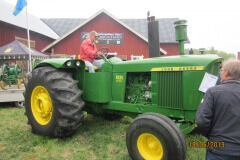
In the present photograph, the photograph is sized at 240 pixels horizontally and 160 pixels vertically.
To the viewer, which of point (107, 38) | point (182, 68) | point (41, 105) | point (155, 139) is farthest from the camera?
point (107, 38)

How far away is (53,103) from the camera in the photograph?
3.91 m

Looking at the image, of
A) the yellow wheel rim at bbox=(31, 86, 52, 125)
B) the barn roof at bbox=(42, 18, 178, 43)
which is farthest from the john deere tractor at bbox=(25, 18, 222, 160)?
the barn roof at bbox=(42, 18, 178, 43)

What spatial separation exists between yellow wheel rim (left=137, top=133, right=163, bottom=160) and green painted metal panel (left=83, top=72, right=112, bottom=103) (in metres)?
1.20

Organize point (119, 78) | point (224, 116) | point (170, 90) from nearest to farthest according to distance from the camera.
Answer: point (224, 116)
point (170, 90)
point (119, 78)

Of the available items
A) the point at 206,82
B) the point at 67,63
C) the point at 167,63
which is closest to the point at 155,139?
the point at 206,82

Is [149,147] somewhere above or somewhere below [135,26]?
below

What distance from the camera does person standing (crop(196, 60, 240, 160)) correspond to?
1999mm

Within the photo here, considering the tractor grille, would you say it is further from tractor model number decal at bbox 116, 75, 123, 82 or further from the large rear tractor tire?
tractor model number decal at bbox 116, 75, 123, 82

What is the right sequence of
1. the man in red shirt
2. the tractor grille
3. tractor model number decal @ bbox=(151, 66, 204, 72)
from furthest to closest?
the man in red shirt, the tractor grille, tractor model number decal @ bbox=(151, 66, 204, 72)

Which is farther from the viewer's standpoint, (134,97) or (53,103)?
(134,97)

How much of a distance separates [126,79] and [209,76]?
139cm

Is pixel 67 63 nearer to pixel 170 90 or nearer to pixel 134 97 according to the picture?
pixel 134 97

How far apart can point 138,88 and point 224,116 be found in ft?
6.74

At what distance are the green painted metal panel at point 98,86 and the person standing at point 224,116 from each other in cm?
222
